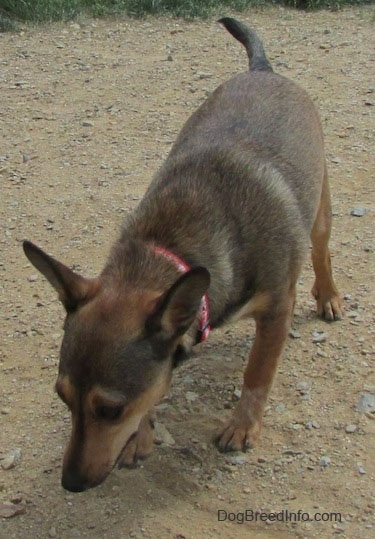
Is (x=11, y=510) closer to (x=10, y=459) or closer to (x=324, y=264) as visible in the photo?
(x=10, y=459)

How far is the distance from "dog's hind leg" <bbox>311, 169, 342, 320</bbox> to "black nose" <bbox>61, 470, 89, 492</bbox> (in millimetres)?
2309

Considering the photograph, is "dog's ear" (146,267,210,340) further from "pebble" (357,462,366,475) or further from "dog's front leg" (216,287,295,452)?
"pebble" (357,462,366,475)

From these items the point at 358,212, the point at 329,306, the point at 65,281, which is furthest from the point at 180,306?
the point at 358,212

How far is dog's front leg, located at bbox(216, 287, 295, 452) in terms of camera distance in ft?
15.1

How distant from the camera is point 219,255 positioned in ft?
13.7

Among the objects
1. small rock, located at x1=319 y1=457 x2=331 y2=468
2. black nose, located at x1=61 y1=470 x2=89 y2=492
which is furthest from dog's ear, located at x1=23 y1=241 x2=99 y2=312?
small rock, located at x1=319 y1=457 x2=331 y2=468

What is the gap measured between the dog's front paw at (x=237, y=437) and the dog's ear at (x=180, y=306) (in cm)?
111

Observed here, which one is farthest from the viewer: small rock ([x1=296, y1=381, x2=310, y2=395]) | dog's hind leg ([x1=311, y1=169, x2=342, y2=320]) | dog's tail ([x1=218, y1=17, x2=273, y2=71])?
dog's tail ([x1=218, y1=17, x2=273, y2=71])

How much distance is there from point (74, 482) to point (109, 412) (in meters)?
0.36

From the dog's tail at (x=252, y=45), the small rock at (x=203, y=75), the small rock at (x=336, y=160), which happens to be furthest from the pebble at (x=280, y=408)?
the small rock at (x=203, y=75)

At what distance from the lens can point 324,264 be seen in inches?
217

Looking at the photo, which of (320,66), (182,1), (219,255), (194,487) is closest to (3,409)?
(194,487)

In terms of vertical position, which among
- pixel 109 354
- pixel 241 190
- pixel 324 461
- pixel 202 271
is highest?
pixel 202 271

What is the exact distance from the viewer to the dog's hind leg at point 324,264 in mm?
5461
